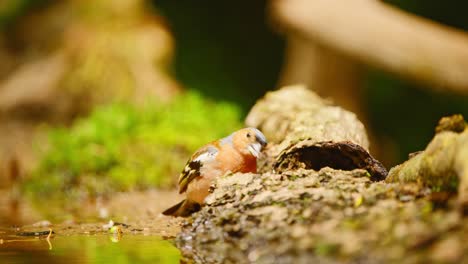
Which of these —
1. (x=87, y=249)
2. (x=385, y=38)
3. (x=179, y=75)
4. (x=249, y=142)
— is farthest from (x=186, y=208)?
(x=179, y=75)

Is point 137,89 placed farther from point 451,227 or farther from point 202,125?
point 451,227

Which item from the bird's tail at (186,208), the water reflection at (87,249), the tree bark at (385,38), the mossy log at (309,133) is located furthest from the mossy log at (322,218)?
the tree bark at (385,38)

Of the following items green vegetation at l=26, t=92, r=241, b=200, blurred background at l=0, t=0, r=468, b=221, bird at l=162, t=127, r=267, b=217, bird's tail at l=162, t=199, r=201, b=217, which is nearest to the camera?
bird at l=162, t=127, r=267, b=217

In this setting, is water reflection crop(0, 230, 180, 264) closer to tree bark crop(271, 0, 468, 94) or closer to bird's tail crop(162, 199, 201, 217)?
bird's tail crop(162, 199, 201, 217)

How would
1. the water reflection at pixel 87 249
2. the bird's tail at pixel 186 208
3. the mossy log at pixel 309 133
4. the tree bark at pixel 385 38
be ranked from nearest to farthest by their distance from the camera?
the water reflection at pixel 87 249, the mossy log at pixel 309 133, the bird's tail at pixel 186 208, the tree bark at pixel 385 38

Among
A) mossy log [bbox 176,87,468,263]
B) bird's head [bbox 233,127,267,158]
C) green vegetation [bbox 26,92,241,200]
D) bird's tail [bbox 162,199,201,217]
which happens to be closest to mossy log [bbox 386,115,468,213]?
mossy log [bbox 176,87,468,263]

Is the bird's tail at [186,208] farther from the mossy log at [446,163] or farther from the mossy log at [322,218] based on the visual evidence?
the mossy log at [446,163]

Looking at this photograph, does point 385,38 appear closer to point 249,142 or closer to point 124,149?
point 124,149
